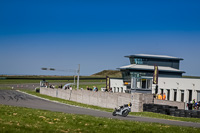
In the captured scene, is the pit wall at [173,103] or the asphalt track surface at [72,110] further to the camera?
the pit wall at [173,103]

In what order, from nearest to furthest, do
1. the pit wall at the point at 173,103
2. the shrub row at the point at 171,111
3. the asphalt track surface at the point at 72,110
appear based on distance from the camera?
the asphalt track surface at the point at 72,110 < the shrub row at the point at 171,111 < the pit wall at the point at 173,103

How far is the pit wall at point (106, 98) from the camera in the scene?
37.7m

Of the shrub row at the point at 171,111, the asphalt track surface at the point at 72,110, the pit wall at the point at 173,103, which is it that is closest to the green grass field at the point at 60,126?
the asphalt track surface at the point at 72,110

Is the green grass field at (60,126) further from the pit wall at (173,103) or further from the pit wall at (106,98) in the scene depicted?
the pit wall at (106,98)

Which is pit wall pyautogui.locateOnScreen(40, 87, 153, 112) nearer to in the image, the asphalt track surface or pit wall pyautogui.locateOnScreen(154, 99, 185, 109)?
pit wall pyautogui.locateOnScreen(154, 99, 185, 109)

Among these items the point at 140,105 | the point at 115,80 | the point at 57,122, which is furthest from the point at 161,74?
the point at 57,122

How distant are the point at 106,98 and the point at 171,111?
16124 mm

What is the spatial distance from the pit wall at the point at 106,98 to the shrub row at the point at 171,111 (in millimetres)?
1403

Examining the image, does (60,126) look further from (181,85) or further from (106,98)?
(181,85)

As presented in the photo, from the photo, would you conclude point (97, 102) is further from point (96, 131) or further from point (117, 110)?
point (96, 131)

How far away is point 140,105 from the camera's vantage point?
3719 cm

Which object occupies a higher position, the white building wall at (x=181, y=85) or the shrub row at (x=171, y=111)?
the white building wall at (x=181, y=85)

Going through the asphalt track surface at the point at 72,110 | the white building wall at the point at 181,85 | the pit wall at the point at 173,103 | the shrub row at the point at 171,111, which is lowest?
the asphalt track surface at the point at 72,110

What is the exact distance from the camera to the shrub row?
30.1m
